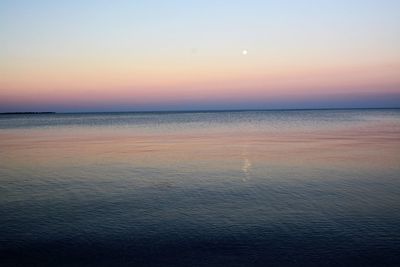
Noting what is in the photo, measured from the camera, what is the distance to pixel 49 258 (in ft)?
24.1

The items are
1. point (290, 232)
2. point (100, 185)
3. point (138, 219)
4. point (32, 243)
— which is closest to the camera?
point (32, 243)

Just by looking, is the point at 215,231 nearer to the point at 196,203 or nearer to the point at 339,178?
the point at 196,203

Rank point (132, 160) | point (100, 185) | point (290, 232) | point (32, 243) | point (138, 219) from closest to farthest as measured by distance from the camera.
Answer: point (32, 243) → point (290, 232) → point (138, 219) → point (100, 185) → point (132, 160)

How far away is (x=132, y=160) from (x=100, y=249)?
43.6ft

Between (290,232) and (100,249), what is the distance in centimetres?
462

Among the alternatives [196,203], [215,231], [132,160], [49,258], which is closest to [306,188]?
[196,203]

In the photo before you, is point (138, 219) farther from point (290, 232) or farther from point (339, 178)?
point (339, 178)

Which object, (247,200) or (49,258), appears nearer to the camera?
(49,258)

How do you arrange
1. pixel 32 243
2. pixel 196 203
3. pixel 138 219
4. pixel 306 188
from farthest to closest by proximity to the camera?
pixel 306 188
pixel 196 203
pixel 138 219
pixel 32 243

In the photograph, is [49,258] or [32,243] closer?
[49,258]

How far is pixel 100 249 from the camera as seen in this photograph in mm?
7777

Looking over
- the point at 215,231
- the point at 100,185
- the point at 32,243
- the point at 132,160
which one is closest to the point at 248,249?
the point at 215,231

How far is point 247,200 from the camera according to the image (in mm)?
11633

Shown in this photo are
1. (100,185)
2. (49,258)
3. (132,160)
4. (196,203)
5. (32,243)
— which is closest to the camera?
(49,258)
